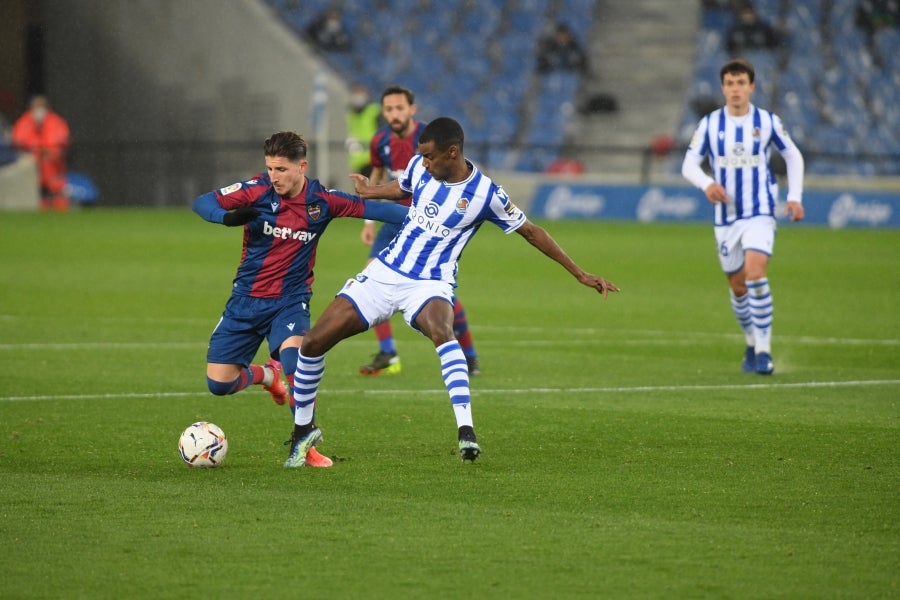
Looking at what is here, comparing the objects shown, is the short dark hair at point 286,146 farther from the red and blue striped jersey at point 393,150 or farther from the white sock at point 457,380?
the red and blue striped jersey at point 393,150

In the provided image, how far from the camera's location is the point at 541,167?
108 ft

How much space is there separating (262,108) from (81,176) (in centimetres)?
429

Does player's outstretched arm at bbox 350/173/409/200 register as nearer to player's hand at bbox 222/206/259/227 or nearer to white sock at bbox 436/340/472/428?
player's hand at bbox 222/206/259/227

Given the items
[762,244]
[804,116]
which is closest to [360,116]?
[804,116]

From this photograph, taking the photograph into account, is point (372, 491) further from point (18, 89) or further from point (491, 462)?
point (18, 89)

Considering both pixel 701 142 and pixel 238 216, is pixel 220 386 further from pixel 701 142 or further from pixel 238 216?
pixel 701 142

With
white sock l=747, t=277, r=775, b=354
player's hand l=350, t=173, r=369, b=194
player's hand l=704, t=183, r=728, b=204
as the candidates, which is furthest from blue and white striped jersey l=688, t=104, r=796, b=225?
player's hand l=350, t=173, r=369, b=194

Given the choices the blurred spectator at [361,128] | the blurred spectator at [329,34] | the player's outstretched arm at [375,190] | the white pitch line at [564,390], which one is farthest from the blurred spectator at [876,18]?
the player's outstretched arm at [375,190]

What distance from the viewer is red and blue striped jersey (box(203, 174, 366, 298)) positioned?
788cm

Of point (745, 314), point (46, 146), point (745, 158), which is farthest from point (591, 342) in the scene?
point (46, 146)

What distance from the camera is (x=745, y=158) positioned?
37.1 feet

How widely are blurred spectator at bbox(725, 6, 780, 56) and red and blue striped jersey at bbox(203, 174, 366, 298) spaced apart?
28.0 m

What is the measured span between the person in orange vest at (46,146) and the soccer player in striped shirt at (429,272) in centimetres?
2494

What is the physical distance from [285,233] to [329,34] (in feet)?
93.5
